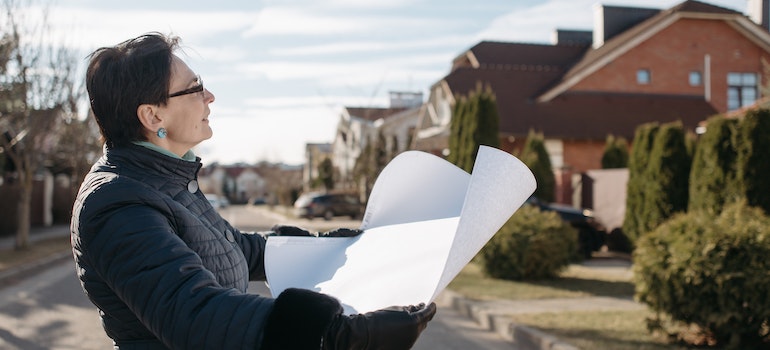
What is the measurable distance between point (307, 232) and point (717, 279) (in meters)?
5.09

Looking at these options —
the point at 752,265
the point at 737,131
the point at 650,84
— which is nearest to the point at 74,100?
the point at 737,131

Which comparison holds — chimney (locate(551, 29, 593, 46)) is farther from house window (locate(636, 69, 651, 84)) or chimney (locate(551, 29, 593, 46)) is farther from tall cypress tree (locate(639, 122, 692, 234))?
tall cypress tree (locate(639, 122, 692, 234))

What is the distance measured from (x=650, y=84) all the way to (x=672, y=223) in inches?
1173

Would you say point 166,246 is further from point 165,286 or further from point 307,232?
point 307,232

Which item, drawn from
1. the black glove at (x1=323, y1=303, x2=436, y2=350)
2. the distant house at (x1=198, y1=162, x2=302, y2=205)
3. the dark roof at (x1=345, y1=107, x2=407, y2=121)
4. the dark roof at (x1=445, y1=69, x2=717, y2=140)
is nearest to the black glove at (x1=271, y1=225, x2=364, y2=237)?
the black glove at (x1=323, y1=303, x2=436, y2=350)

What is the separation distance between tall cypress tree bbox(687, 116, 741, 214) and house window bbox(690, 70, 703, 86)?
26266 millimetres

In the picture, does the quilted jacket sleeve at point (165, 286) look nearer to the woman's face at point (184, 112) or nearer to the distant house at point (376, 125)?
the woman's face at point (184, 112)

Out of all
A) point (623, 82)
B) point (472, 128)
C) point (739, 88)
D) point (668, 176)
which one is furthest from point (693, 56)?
point (668, 176)

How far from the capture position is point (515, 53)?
40.1 m

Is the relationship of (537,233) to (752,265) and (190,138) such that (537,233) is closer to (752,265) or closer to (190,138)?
(752,265)

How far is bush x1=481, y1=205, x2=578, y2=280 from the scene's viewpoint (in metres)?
12.3

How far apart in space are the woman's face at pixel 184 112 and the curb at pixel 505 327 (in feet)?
18.6

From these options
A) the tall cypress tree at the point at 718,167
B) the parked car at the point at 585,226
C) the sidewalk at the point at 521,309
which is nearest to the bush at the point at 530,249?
the sidewalk at the point at 521,309

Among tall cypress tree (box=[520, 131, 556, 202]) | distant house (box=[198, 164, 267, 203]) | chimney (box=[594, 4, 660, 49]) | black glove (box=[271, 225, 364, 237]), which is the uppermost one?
chimney (box=[594, 4, 660, 49])
